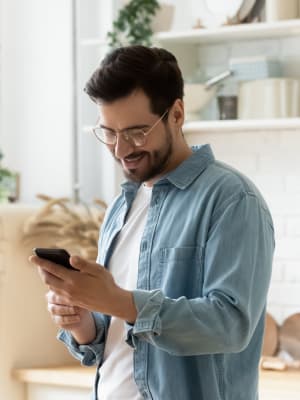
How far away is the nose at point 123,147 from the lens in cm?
206

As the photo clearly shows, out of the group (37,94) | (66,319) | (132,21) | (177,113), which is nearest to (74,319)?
(66,319)

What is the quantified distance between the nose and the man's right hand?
1.09 ft

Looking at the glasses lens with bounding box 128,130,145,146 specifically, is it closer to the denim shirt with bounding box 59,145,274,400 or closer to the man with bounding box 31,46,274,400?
the man with bounding box 31,46,274,400

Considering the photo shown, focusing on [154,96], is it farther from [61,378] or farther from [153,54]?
[61,378]

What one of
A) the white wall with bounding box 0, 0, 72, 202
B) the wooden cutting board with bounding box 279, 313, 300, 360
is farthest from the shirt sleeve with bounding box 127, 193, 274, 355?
the white wall with bounding box 0, 0, 72, 202

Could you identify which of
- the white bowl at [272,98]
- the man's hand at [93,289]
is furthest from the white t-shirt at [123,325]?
the white bowl at [272,98]

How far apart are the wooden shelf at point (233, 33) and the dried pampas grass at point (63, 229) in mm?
696

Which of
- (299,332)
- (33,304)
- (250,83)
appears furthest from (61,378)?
(250,83)

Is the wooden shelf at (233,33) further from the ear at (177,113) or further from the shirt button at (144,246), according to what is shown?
the shirt button at (144,246)

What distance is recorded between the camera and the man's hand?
187cm

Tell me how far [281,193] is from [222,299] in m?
1.88

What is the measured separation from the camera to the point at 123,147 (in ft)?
6.77

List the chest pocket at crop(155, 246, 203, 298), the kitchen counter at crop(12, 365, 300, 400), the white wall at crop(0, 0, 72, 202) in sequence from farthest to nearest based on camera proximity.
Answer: the white wall at crop(0, 0, 72, 202), the kitchen counter at crop(12, 365, 300, 400), the chest pocket at crop(155, 246, 203, 298)

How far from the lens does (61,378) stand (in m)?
3.53
